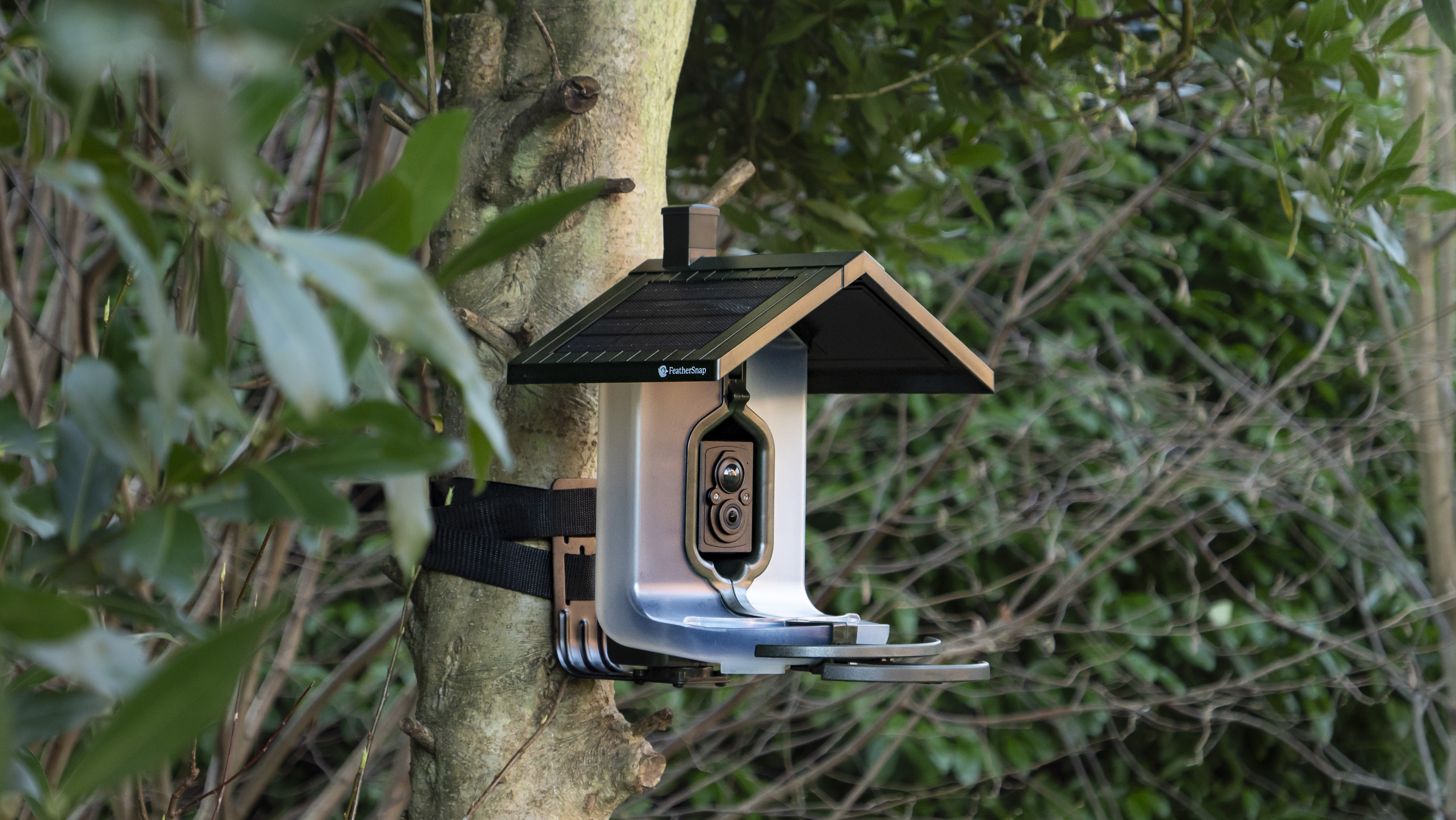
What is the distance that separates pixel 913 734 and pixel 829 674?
5.82 feet

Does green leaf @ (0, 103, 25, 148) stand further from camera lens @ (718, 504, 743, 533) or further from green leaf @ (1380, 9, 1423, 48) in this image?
green leaf @ (1380, 9, 1423, 48)

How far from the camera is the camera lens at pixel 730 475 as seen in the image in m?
1.14

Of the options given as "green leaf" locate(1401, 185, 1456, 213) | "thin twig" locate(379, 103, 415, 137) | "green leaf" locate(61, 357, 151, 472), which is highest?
"thin twig" locate(379, 103, 415, 137)

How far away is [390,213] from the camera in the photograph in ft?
1.60

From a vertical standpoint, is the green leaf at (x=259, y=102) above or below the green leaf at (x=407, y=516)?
above

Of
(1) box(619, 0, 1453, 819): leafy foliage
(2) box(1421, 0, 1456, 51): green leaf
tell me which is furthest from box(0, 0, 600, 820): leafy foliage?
(1) box(619, 0, 1453, 819): leafy foliage

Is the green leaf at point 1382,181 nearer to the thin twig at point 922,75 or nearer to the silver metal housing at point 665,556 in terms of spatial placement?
the thin twig at point 922,75

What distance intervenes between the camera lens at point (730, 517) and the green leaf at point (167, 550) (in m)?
0.66

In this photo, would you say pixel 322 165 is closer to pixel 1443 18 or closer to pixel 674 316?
pixel 674 316

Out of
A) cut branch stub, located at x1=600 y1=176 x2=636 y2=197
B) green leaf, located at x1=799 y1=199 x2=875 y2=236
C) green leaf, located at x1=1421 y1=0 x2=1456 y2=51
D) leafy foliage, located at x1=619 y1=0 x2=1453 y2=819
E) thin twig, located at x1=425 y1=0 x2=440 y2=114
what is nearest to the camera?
green leaf, located at x1=1421 y1=0 x2=1456 y2=51

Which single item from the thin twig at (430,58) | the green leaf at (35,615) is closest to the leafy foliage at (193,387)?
the green leaf at (35,615)

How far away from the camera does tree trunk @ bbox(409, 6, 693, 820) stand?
1.08m

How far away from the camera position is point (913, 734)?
266cm

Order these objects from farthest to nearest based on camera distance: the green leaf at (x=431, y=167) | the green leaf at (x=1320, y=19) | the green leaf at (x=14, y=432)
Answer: the green leaf at (x=1320, y=19) < the green leaf at (x=14, y=432) < the green leaf at (x=431, y=167)
